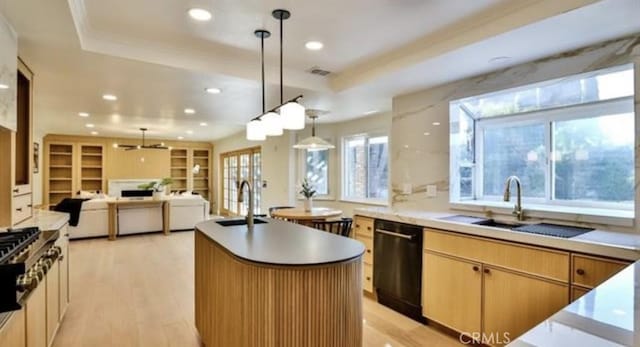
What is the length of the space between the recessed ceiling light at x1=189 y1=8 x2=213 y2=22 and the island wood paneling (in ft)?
5.18

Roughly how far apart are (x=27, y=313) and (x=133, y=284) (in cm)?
248

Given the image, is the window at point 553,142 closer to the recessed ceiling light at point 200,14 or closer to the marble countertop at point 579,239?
the marble countertop at point 579,239

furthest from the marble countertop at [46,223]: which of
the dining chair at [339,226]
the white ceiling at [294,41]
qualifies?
the dining chair at [339,226]

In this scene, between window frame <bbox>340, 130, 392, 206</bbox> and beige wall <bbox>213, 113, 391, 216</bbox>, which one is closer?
window frame <bbox>340, 130, 392, 206</bbox>

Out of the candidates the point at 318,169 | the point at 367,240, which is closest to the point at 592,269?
the point at 367,240

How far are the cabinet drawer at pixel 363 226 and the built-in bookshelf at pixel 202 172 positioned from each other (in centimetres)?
911

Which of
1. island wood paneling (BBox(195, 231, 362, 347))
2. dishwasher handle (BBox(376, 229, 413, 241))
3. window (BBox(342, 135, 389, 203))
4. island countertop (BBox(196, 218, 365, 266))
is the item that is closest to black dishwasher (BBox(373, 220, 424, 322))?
dishwasher handle (BBox(376, 229, 413, 241))

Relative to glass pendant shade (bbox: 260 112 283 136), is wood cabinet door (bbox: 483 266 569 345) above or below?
below

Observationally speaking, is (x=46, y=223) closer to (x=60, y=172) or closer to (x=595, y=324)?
Answer: (x=595, y=324)

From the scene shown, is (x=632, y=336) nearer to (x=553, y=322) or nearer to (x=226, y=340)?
(x=553, y=322)

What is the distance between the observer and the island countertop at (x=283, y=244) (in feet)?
5.61

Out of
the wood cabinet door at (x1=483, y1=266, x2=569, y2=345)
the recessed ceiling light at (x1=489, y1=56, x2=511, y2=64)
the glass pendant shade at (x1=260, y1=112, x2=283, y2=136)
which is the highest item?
the recessed ceiling light at (x1=489, y1=56, x2=511, y2=64)

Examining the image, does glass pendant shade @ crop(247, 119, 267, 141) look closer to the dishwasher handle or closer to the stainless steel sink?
the stainless steel sink

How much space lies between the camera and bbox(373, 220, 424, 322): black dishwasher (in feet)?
9.97
